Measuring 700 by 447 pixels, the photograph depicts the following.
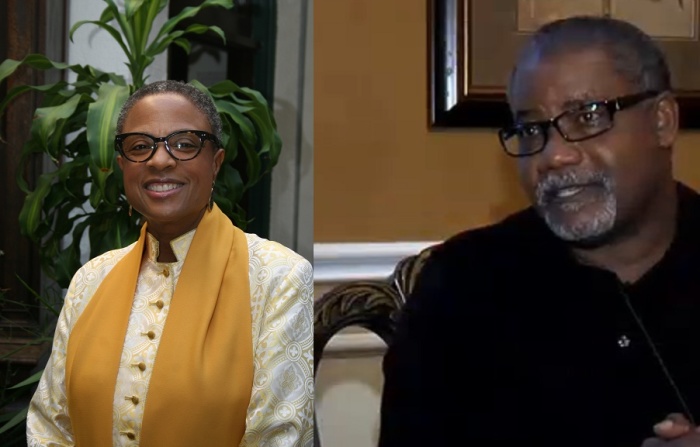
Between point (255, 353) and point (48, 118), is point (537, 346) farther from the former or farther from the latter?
point (48, 118)

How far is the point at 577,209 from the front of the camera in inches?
54.3

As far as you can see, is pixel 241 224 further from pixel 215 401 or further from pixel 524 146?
pixel 524 146

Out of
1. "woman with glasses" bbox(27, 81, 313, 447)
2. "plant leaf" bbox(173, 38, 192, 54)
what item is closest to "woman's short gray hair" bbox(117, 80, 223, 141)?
"woman with glasses" bbox(27, 81, 313, 447)

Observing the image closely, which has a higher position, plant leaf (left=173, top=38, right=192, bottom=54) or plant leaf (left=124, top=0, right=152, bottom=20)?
plant leaf (left=124, top=0, right=152, bottom=20)

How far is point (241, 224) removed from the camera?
1.86 metres

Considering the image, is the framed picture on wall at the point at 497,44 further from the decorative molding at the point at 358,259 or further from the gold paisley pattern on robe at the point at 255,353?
the gold paisley pattern on robe at the point at 255,353

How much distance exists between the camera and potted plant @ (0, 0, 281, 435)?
1790 mm

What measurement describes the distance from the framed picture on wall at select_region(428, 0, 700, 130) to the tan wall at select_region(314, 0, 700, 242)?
1.2 inches

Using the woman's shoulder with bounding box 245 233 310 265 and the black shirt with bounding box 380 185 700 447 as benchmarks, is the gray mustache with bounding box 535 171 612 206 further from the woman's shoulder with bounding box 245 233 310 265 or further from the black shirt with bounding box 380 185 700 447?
the woman's shoulder with bounding box 245 233 310 265

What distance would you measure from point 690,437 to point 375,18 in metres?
0.91

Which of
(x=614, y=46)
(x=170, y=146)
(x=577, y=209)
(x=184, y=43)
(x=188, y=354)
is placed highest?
(x=184, y=43)

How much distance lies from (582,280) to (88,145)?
1.03 meters

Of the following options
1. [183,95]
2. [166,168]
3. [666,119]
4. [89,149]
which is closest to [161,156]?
[166,168]

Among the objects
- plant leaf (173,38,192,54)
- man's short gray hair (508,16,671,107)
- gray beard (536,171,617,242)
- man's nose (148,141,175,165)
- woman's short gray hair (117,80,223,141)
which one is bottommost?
gray beard (536,171,617,242)
